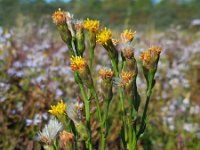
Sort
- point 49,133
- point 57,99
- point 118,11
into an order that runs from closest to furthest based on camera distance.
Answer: point 49,133 → point 57,99 → point 118,11

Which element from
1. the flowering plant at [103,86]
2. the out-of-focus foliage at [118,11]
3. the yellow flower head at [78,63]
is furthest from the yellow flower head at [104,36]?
the out-of-focus foliage at [118,11]

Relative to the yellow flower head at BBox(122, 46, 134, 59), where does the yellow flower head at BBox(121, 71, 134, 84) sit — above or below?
below

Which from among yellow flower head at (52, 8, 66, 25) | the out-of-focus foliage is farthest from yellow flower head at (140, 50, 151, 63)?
the out-of-focus foliage

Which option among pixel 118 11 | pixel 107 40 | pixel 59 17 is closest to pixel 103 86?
pixel 107 40

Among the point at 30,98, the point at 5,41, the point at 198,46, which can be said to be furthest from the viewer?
the point at 198,46

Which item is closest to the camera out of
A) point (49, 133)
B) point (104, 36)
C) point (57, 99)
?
point (49, 133)

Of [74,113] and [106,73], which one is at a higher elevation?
[106,73]

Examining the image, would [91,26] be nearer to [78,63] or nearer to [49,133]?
[78,63]

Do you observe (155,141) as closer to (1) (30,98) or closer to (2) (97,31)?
(1) (30,98)

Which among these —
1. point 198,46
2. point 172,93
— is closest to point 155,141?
point 172,93

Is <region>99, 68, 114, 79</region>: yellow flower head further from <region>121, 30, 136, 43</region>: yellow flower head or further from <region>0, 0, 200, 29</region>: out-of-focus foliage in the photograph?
<region>0, 0, 200, 29</region>: out-of-focus foliage

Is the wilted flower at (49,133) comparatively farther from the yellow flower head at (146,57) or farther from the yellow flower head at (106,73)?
the yellow flower head at (146,57)
